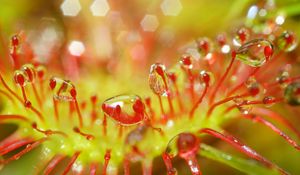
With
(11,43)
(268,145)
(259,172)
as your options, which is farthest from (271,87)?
(11,43)

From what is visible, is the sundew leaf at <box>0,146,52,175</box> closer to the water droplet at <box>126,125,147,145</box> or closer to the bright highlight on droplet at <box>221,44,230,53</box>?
the water droplet at <box>126,125,147,145</box>

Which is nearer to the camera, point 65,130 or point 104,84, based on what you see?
point 65,130

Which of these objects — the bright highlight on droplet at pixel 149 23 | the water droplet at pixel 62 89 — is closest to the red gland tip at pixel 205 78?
the water droplet at pixel 62 89

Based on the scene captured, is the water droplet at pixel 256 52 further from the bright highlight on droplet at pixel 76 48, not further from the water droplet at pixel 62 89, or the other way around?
the bright highlight on droplet at pixel 76 48

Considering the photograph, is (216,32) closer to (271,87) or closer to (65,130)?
(271,87)

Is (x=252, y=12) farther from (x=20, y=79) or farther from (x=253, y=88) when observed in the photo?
(x=20, y=79)

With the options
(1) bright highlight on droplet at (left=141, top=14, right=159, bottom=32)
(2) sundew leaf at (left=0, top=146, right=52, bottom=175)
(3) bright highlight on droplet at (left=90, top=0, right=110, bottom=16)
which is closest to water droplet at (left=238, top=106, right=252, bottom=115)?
(2) sundew leaf at (left=0, top=146, right=52, bottom=175)
